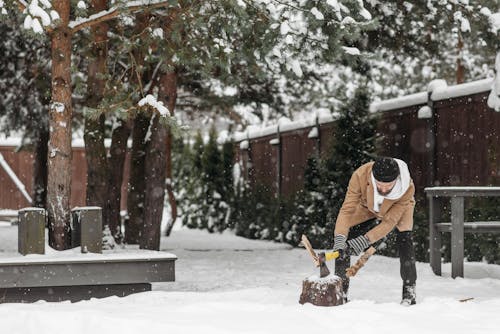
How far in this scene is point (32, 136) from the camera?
1667 cm

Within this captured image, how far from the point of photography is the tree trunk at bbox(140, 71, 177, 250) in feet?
36.3

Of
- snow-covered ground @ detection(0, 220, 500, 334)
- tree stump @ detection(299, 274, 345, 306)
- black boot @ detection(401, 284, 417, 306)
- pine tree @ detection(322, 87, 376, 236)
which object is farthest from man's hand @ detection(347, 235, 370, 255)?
pine tree @ detection(322, 87, 376, 236)

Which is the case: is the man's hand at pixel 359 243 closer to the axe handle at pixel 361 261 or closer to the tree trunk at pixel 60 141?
the axe handle at pixel 361 261

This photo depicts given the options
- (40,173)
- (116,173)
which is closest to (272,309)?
(116,173)

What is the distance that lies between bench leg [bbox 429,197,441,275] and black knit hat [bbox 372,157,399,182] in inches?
131

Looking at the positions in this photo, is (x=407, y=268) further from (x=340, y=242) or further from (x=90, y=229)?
(x=90, y=229)

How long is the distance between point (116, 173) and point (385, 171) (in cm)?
699

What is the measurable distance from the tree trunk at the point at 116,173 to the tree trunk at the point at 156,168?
2.25 ft

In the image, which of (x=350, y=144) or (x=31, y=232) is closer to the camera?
(x=31, y=232)

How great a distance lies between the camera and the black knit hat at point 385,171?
20.0 feet

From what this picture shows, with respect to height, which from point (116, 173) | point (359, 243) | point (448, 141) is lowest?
point (359, 243)

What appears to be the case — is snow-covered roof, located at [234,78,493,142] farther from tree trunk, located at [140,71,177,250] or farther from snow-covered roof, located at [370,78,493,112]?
tree trunk, located at [140,71,177,250]

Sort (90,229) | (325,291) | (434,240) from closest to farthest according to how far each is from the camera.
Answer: (325,291)
(90,229)
(434,240)

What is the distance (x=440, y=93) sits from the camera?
11055mm
